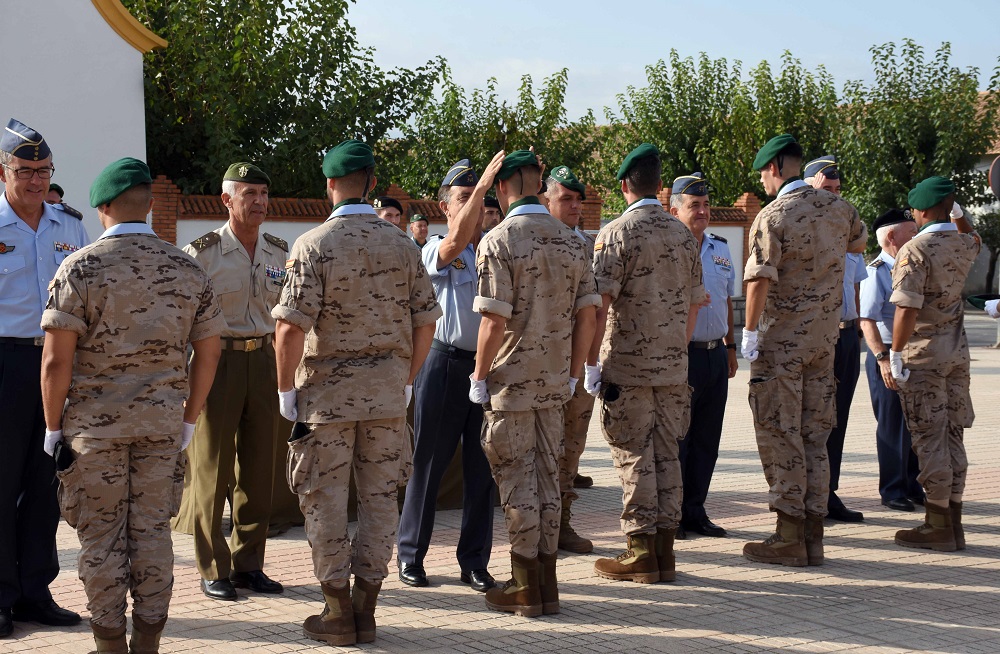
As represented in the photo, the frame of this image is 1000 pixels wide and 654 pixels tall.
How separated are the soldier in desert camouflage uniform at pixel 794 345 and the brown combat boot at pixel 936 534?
0.79 m

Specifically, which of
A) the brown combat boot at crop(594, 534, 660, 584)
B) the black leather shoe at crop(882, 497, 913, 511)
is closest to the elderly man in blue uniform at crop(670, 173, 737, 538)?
the brown combat boot at crop(594, 534, 660, 584)

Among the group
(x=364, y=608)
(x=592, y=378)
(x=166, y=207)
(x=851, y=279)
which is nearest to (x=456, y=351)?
(x=592, y=378)

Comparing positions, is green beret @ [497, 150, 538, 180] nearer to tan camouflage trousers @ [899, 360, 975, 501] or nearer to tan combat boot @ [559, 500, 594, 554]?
tan combat boot @ [559, 500, 594, 554]

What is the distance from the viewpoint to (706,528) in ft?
23.1

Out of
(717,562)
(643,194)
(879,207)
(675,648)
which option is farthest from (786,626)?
(879,207)

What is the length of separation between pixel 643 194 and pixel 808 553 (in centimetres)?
223

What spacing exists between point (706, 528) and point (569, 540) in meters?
0.98

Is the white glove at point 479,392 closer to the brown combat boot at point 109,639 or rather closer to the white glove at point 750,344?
the white glove at point 750,344

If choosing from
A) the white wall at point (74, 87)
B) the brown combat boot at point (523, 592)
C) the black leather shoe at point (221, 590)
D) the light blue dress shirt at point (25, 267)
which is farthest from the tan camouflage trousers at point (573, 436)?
the white wall at point (74, 87)

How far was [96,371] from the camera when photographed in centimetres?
436

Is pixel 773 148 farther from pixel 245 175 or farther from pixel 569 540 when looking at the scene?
pixel 245 175

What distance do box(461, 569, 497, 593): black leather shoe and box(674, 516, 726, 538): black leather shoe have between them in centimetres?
175

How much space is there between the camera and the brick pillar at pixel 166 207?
16516 millimetres

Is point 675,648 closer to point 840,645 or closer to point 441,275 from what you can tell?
point 840,645
